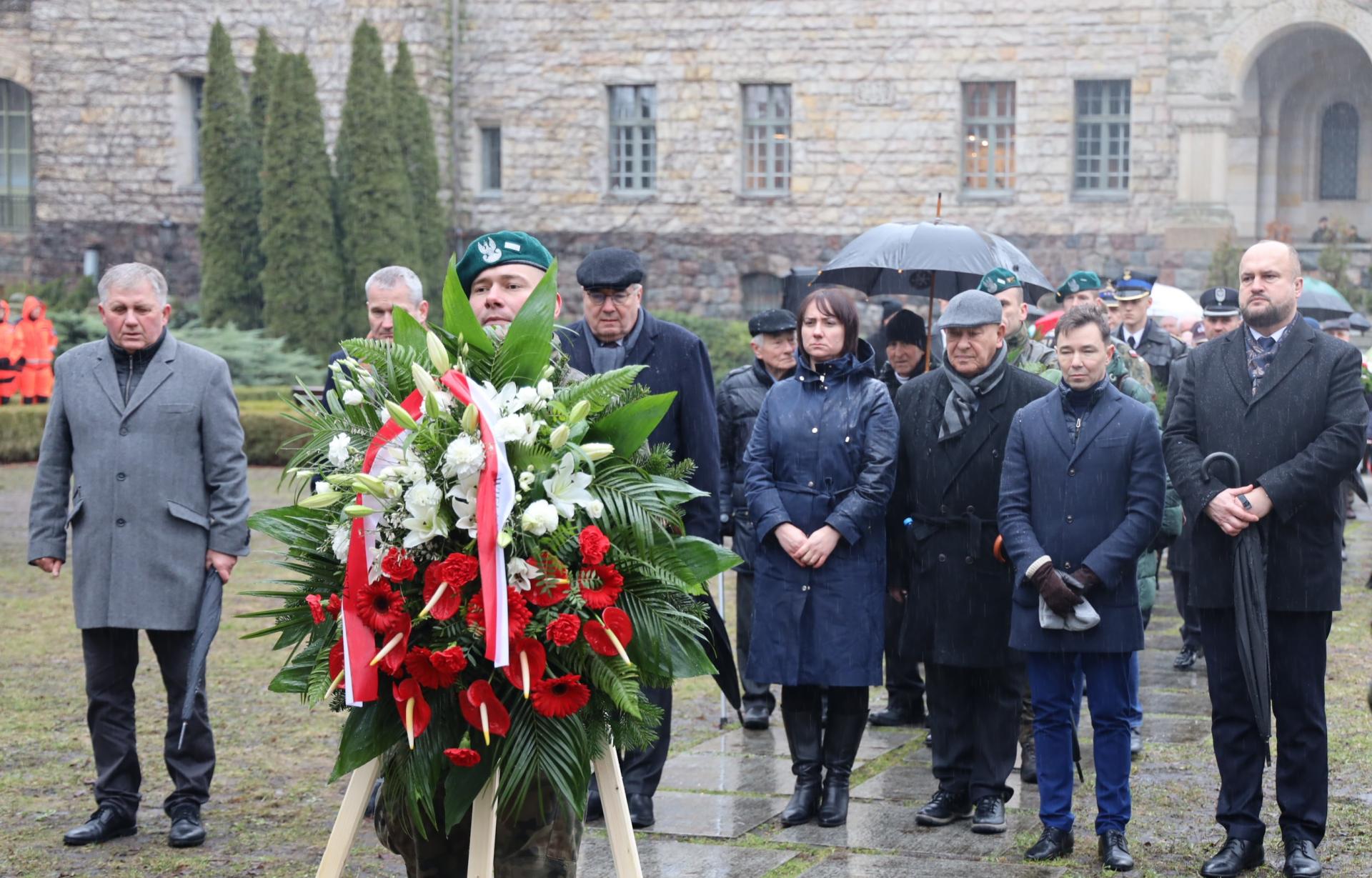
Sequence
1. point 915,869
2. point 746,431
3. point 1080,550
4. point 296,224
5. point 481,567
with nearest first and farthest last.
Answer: point 481,567
point 915,869
point 1080,550
point 746,431
point 296,224

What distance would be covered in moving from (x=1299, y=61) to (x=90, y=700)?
25.6m

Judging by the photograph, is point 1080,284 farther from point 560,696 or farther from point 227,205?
point 227,205

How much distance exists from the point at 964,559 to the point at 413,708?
119 inches

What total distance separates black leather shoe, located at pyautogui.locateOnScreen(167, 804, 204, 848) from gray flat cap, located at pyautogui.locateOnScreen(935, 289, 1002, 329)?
322 centimetres

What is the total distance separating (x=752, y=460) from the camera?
6.63 metres

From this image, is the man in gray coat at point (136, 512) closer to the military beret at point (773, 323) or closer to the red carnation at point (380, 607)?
the red carnation at point (380, 607)

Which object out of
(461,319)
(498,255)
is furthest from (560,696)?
(498,255)

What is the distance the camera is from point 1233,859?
5777mm

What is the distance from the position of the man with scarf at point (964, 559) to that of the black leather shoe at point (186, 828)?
254 centimetres

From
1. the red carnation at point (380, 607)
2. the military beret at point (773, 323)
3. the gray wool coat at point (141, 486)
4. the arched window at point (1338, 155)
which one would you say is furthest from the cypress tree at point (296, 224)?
the red carnation at point (380, 607)

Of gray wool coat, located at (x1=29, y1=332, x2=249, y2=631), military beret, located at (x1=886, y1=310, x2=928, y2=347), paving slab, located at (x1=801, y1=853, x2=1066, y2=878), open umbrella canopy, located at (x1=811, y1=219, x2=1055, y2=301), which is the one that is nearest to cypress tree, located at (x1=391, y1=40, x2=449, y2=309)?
open umbrella canopy, located at (x1=811, y1=219, x2=1055, y2=301)

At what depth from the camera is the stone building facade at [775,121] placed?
26.7 meters

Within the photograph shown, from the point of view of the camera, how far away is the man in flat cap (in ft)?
26.8

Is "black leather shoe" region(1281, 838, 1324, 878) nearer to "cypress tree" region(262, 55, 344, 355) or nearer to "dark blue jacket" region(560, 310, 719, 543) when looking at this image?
"dark blue jacket" region(560, 310, 719, 543)
